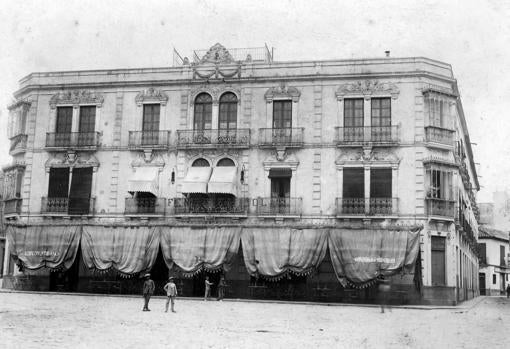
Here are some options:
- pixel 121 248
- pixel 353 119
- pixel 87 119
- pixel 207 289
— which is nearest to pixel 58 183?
pixel 87 119

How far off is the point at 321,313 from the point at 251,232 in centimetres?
741

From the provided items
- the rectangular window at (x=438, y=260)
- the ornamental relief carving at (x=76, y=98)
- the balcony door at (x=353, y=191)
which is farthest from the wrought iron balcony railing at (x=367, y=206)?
the ornamental relief carving at (x=76, y=98)

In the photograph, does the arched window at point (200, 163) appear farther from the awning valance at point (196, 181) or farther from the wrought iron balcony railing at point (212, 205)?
the wrought iron balcony railing at point (212, 205)

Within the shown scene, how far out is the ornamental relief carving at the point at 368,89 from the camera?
29.7m

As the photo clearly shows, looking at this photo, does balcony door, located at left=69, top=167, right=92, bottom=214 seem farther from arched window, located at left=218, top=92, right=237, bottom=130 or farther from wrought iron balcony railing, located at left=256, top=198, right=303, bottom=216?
wrought iron balcony railing, located at left=256, top=198, right=303, bottom=216

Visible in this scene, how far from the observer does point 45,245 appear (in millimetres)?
30797

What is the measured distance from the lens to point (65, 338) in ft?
43.6

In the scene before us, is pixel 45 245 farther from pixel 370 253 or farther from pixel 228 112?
pixel 370 253

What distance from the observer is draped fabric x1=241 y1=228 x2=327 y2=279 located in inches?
1098

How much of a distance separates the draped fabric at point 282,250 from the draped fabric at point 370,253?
0.74 meters

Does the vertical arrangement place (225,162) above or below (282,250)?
above

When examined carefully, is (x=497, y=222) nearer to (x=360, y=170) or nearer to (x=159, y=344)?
(x=360, y=170)

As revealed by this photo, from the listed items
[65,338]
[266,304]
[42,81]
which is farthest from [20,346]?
[42,81]

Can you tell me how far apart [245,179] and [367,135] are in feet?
20.1
